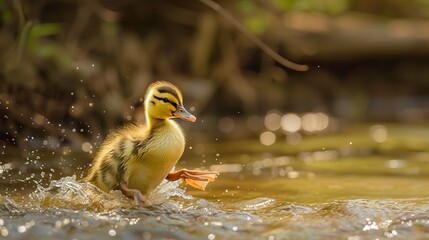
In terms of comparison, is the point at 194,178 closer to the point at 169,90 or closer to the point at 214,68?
the point at 169,90

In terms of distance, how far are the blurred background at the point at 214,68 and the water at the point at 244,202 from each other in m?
0.75

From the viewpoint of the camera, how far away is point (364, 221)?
5.31 metres

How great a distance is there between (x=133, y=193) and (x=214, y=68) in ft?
20.0

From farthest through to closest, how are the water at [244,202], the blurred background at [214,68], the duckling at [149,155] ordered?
the blurred background at [214,68]
the duckling at [149,155]
the water at [244,202]

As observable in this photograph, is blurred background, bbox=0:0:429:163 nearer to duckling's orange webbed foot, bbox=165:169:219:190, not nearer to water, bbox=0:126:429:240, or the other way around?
water, bbox=0:126:429:240

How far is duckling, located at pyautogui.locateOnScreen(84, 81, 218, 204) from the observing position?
598 centimetres

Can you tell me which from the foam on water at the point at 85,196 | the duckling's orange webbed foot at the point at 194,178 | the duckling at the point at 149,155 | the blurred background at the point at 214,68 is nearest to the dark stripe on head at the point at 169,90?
the duckling at the point at 149,155

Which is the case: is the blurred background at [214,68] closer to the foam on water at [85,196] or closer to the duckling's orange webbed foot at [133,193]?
the foam on water at [85,196]

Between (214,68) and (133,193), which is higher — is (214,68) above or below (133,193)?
above

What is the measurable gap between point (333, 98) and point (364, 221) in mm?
8301

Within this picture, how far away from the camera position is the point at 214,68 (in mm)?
11812

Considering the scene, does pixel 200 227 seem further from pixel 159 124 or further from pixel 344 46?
pixel 344 46

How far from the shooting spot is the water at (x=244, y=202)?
5.10 m

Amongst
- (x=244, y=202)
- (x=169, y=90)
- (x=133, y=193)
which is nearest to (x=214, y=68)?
(x=169, y=90)
